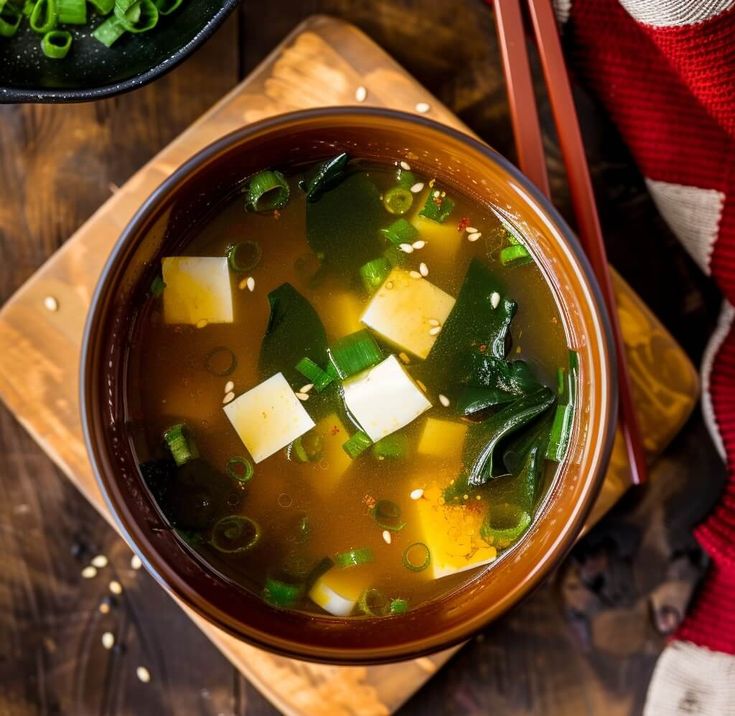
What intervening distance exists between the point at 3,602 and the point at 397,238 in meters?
1.16

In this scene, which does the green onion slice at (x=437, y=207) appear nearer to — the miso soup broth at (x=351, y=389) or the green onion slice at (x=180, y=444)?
the miso soup broth at (x=351, y=389)

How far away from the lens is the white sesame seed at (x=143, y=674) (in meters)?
1.81

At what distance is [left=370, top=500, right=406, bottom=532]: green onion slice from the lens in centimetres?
154

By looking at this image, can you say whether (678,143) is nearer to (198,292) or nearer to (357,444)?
(357,444)

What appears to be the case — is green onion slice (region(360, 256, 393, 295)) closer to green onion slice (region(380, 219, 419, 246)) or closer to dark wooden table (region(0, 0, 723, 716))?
green onion slice (region(380, 219, 419, 246))

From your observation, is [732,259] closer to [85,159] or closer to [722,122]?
[722,122]

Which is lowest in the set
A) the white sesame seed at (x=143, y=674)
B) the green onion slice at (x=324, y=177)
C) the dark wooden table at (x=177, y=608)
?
the white sesame seed at (x=143, y=674)

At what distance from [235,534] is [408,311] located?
1.70ft

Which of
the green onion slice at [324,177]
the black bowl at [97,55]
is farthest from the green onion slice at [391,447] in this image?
the black bowl at [97,55]

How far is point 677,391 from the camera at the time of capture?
1.69 m

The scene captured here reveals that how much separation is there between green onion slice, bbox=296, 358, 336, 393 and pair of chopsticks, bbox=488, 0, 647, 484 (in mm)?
531

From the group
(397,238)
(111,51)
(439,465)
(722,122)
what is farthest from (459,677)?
(111,51)

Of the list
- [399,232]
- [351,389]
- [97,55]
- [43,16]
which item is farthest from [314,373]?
[43,16]

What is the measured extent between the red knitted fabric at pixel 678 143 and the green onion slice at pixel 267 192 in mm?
697
